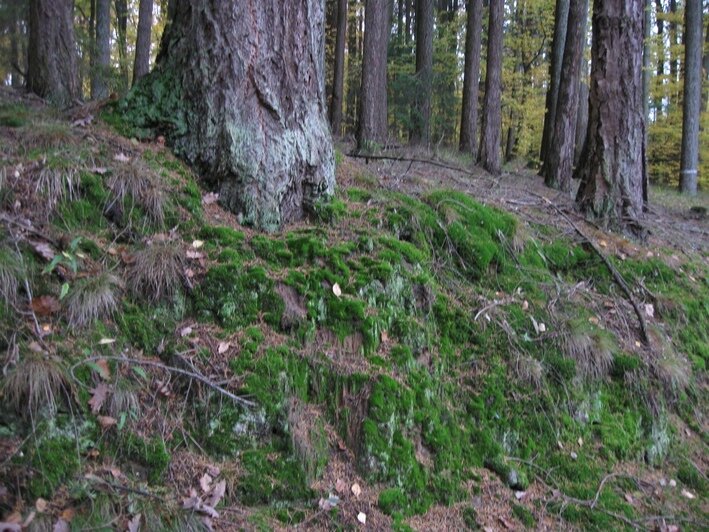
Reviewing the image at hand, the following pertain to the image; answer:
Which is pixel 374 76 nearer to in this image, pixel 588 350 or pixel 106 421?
pixel 588 350

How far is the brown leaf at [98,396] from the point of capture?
2.92m

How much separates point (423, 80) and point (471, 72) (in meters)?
1.12

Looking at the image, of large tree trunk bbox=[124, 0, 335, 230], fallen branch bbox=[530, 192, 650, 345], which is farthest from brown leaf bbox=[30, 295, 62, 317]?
fallen branch bbox=[530, 192, 650, 345]

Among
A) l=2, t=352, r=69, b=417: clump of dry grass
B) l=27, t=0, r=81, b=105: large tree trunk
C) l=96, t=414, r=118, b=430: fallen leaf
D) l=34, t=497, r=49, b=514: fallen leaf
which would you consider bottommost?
l=34, t=497, r=49, b=514: fallen leaf

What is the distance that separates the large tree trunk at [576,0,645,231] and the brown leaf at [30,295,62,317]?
5.75 m

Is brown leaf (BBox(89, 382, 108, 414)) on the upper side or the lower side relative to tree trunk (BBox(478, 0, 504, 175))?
lower

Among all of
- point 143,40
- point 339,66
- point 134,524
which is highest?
point 143,40

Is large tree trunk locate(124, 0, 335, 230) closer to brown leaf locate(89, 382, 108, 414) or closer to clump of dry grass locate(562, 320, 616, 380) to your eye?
brown leaf locate(89, 382, 108, 414)

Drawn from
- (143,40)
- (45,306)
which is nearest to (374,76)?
(143,40)

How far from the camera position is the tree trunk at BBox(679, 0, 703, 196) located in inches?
598

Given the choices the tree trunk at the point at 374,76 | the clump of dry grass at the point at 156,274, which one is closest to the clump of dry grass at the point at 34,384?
the clump of dry grass at the point at 156,274

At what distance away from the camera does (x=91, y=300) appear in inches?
130

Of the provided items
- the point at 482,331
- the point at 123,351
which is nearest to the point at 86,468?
the point at 123,351

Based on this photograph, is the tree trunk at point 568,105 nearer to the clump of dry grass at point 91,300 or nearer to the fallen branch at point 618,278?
the fallen branch at point 618,278
